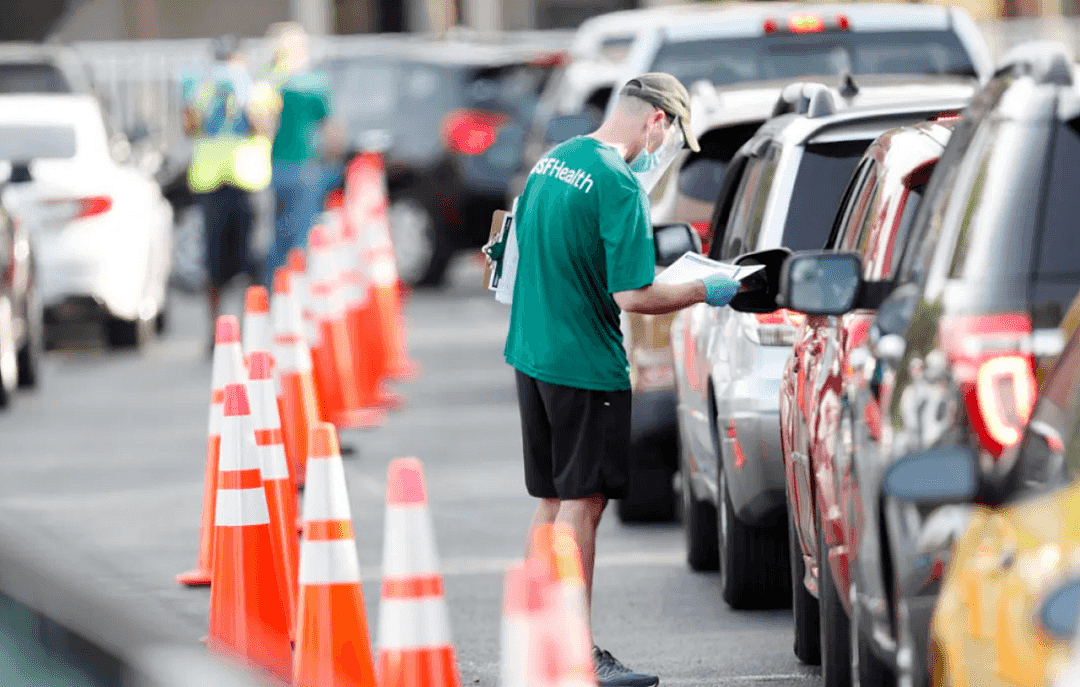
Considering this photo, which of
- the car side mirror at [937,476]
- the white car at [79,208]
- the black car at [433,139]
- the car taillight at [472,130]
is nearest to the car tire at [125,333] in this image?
the white car at [79,208]

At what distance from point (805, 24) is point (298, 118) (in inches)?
264

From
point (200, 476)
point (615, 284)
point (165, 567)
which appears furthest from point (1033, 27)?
point (615, 284)

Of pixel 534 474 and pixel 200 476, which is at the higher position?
pixel 534 474

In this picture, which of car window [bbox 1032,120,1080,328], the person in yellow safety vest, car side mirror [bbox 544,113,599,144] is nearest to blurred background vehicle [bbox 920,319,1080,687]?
car window [bbox 1032,120,1080,328]

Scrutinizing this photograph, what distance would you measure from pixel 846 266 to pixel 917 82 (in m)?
5.64

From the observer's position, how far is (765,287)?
24.3ft

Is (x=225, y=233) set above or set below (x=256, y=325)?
below

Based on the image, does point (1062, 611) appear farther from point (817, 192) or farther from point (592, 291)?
point (817, 192)

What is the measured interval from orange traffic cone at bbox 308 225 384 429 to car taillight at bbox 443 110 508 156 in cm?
900

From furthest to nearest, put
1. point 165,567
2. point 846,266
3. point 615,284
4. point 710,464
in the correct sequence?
point 165,567 < point 710,464 < point 615,284 < point 846,266

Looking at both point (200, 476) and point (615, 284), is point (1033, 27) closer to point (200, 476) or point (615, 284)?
point (200, 476)

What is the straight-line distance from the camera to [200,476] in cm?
1262

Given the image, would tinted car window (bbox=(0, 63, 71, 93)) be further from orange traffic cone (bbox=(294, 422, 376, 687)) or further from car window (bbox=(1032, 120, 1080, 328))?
car window (bbox=(1032, 120, 1080, 328))

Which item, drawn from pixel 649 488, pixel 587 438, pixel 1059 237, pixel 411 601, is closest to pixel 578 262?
pixel 587 438
